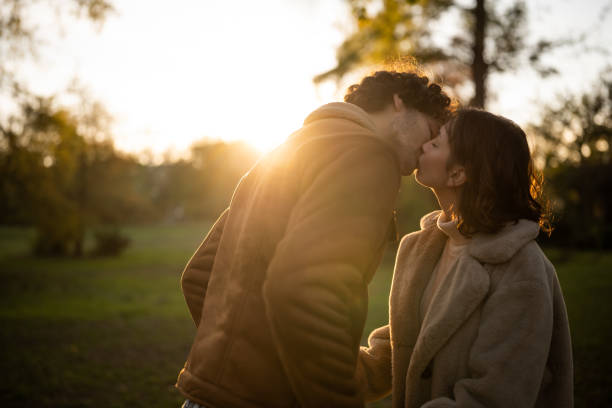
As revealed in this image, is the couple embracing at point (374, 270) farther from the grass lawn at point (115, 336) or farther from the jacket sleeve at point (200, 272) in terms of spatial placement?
the grass lawn at point (115, 336)

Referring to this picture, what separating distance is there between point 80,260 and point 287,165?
2732cm

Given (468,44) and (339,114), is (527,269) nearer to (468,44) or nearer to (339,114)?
(339,114)

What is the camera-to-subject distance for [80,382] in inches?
249

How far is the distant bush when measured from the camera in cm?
2692

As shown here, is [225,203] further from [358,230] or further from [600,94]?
[358,230]

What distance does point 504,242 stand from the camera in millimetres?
1928

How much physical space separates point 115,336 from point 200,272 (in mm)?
7932

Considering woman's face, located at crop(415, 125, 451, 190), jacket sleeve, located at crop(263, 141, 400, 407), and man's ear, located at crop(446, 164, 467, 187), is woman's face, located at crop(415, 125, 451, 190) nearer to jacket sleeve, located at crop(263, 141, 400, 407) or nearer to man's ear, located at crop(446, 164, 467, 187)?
man's ear, located at crop(446, 164, 467, 187)

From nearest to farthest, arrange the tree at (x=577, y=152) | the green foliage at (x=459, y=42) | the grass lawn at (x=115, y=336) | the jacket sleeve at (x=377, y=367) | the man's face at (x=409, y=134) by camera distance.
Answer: the man's face at (x=409, y=134) < the jacket sleeve at (x=377, y=367) < the grass lawn at (x=115, y=336) < the green foliage at (x=459, y=42) < the tree at (x=577, y=152)

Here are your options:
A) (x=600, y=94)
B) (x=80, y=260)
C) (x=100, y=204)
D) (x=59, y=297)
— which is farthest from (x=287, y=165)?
(x=100, y=204)

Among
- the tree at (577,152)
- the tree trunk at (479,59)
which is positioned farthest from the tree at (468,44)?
the tree at (577,152)

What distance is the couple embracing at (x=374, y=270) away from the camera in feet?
4.94

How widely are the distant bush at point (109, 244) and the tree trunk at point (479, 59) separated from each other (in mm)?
23765

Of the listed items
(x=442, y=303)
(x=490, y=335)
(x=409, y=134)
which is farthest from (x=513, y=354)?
(x=409, y=134)
